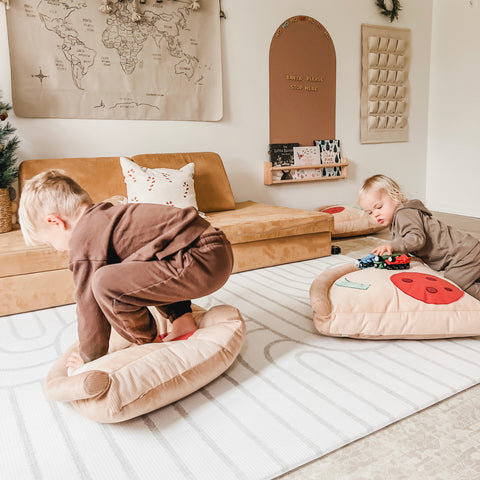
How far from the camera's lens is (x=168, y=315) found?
187cm

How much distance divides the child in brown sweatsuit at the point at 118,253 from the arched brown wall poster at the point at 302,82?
2.71m

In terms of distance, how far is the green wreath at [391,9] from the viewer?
4.54 metres

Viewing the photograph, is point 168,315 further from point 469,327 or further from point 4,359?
point 469,327

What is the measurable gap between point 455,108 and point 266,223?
320cm

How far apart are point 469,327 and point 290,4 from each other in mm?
3349

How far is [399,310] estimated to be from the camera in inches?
70.8

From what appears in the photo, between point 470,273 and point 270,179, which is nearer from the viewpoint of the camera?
point 470,273

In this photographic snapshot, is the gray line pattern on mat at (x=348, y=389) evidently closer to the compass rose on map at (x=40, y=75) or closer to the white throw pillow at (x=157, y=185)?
the white throw pillow at (x=157, y=185)

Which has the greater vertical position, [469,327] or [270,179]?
[270,179]

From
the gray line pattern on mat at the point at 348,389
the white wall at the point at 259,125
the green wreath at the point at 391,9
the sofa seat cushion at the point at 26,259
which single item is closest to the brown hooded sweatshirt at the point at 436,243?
the gray line pattern on mat at the point at 348,389

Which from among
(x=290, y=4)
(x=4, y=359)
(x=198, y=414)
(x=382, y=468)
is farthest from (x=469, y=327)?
(x=290, y=4)

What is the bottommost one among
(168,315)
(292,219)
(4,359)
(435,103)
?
(4,359)

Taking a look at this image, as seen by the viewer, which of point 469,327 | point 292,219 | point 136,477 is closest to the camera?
point 136,477

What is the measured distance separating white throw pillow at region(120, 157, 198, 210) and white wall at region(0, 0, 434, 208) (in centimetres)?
54
